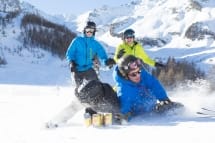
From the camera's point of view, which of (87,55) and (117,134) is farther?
(87,55)

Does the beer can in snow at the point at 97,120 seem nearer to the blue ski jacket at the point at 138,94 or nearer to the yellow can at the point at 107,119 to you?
the yellow can at the point at 107,119

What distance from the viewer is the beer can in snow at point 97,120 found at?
7312 mm

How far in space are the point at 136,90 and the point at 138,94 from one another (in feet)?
0.26

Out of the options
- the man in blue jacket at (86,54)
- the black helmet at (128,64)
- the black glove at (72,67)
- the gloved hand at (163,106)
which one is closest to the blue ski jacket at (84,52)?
the man in blue jacket at (86,54)

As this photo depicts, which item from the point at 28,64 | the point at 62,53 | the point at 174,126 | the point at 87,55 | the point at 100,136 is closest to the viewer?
the point at 100,136

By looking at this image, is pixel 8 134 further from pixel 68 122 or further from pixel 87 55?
pixel 87 55

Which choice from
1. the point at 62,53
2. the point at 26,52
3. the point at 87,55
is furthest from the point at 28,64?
the point at 87,55

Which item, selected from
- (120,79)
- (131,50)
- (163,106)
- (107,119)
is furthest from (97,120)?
(131,50)

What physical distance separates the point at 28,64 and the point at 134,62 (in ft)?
211

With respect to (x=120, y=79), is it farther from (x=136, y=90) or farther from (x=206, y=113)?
(x=206, y=113)

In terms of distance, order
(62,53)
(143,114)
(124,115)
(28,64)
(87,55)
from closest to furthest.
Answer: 1. (124,115)
2. (143,114)
3. (87,55)
4. (28,64)
5. (62,53)

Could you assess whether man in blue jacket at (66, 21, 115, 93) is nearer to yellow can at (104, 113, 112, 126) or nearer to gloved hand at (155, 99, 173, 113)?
gloved hand at (155, 99, 173, 113)

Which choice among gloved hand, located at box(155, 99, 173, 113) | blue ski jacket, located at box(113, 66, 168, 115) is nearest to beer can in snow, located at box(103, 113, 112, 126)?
blue ski jacket, located at box(113, 66, 168, 115)

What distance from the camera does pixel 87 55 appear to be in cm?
957
